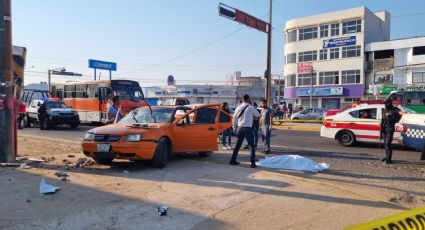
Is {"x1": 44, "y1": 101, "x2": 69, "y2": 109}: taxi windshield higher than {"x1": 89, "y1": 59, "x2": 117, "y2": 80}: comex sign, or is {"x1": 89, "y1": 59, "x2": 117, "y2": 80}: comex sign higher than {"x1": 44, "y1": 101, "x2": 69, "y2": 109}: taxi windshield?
{"x1": 89, "y1": 59, "x2": 117, "y2": 80}: comex sign

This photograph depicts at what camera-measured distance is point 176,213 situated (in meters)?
5.97

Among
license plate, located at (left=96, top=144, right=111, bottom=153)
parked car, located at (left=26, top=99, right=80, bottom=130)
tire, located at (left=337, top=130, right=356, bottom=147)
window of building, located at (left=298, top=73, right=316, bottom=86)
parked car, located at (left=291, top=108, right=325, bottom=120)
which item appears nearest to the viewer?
license plate, located at (left=96, top=144, right=111, bottom=153)

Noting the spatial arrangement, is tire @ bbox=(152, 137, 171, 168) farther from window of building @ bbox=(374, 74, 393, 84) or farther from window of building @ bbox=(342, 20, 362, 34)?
window of building @ bbox=(342, 20, 362, 34)

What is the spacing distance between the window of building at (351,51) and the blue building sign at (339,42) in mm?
546

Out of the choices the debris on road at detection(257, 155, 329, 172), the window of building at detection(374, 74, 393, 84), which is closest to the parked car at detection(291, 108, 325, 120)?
the window of building at detection(374, 74, 393, 84)

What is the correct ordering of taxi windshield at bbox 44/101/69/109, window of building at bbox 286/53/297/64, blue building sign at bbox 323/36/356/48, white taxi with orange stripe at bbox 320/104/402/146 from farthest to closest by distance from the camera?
window of building at bbox 286/53/297/64 < blue building sign at bbox 323/36/356/48 < taxi windshield at bbox 44/101/69/109 < white taxi with orange stripe at bbox 320/104/402/146

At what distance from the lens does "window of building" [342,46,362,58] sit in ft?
184

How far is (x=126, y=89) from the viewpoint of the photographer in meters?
25.9

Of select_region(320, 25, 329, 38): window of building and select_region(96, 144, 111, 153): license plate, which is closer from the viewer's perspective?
select_region(96, 144, 111, 153): license plate

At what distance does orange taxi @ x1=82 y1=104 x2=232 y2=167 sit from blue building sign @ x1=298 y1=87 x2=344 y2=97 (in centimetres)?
4840

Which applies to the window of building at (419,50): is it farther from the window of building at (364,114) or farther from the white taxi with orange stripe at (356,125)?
the window of building at (364,114)

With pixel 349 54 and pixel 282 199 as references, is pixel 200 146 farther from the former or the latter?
pixel 349 54

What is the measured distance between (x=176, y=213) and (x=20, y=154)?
24.2 ft

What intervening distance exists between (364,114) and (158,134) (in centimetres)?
842
